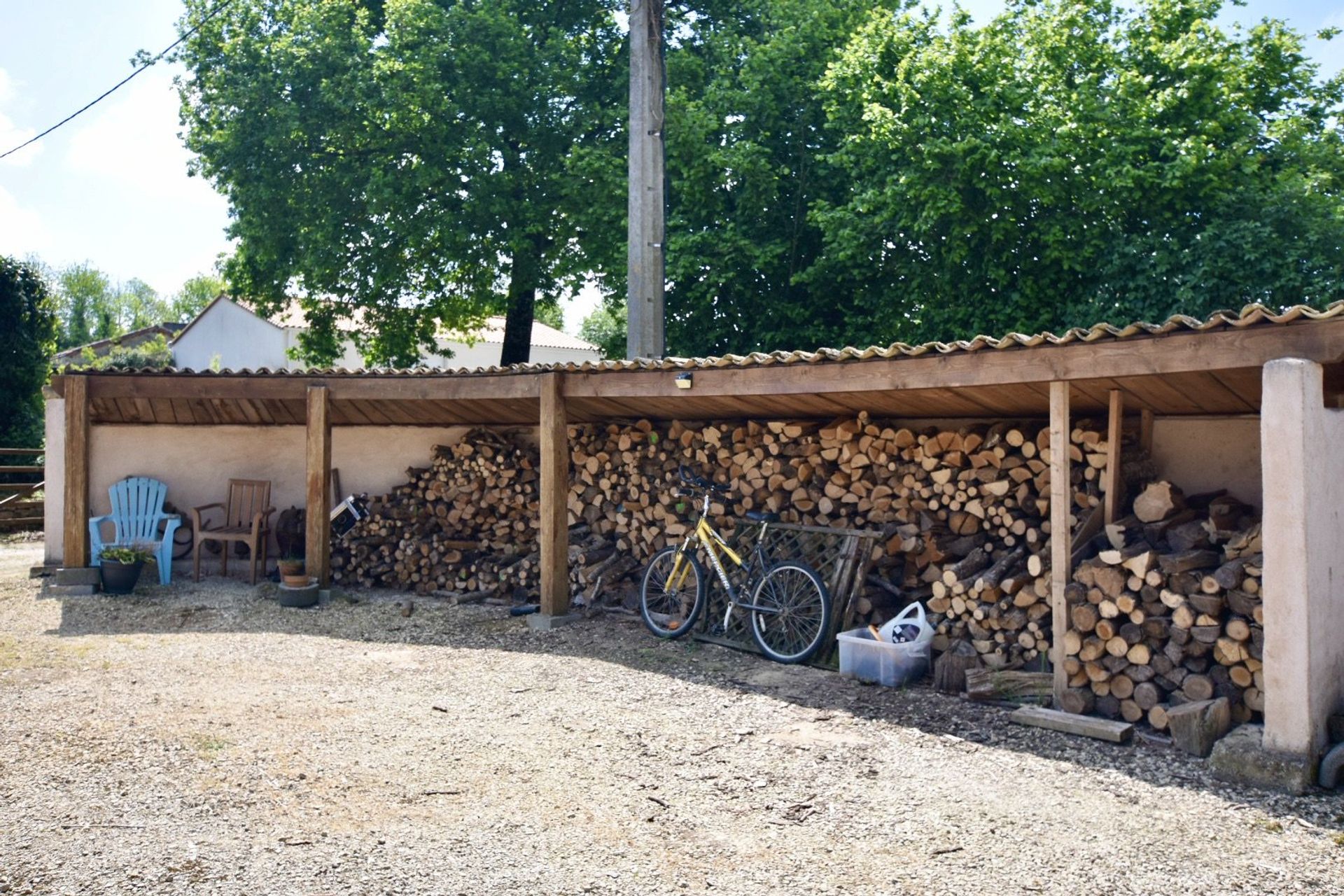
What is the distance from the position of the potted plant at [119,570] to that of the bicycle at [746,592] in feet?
14.2

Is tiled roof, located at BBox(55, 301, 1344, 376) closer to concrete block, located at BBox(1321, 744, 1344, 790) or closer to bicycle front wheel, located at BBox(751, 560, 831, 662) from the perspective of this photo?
bicycle front wheel, located at BBox(751, 560, 831, 662)

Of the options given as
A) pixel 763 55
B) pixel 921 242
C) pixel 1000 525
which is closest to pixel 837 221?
pixel 921 242

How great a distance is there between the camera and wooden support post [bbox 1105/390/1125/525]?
18.0 ft

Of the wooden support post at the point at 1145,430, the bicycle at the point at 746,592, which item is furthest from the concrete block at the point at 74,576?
the wooden support post at the point at 1145,430

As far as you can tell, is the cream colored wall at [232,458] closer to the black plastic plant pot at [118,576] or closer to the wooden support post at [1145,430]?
the black plastic plant pot at [118,576]

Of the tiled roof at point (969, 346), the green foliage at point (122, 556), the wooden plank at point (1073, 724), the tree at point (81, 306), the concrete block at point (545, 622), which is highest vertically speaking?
the tree at point (81, 306)

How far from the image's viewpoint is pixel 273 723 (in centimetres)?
489

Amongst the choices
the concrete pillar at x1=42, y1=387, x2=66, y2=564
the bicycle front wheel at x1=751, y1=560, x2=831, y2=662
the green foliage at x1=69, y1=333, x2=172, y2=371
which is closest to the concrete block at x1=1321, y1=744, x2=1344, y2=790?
the bicycle front wheel at x1=751, y1=560, x2=831, y2=662

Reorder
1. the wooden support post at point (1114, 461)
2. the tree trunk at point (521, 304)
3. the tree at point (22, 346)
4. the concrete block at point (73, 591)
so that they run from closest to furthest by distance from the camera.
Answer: the wooden support post at point (1114, 461) → the concrete block at point (73, 591) → the tree trunk at point (521, 304) → the tree at point (22, 346)

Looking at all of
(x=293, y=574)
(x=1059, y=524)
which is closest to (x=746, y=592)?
(x=1059, y=524)

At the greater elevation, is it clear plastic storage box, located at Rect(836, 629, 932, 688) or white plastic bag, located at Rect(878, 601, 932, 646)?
white plastic bag, located at Rect(878, 601, 932, 646)

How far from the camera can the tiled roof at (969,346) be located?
419cm

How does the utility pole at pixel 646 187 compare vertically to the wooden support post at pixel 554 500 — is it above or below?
above

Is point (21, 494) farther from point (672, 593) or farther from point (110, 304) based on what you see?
point (110, 304)
